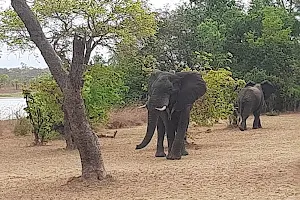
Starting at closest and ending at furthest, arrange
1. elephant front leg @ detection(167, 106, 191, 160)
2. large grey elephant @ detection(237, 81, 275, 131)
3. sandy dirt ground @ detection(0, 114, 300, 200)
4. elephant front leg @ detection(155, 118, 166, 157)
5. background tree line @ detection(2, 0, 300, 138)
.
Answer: sandy dirt ground @ detection(0, 114, 300, 200) → elephant front leg @ detection(167, 106, 191, 160) → elephant front leg @ detection(155, 118, 166, 157) → large grey elephant @ detection(237, 81, 275, 131) → background tree line @ detection(2, 0, 300, 138)

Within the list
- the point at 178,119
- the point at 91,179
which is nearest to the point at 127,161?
the point at 178,119

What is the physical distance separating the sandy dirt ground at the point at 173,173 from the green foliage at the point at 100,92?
1.25m

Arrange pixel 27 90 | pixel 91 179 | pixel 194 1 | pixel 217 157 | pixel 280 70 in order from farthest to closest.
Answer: pixel 194 1
pixel 280 70
pixel 27 90
pixel 217 157
pixel 91 179

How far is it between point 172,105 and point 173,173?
329cm

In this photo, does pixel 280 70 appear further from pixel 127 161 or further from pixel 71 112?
pixel 71 112

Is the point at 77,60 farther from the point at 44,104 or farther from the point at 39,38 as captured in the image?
the point at 44,104

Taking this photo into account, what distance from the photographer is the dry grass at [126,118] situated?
84.8ft

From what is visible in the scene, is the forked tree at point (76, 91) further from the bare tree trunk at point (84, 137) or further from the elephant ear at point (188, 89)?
the elephant ear at point (188, 89)

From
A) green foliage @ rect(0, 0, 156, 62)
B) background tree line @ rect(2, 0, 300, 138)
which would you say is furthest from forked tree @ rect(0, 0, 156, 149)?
background tree line @ rect(2, 0, 300, 138)

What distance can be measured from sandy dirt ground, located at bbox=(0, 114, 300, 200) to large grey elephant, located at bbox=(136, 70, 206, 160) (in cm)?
52

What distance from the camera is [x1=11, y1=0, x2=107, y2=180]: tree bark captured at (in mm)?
9688

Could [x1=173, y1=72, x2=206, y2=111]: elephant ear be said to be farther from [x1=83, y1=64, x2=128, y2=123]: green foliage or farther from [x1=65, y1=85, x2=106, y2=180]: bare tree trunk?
[x1=83, y1=64, x2=128, y2=123]: green foliage

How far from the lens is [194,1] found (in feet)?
126

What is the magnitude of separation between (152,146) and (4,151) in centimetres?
449
